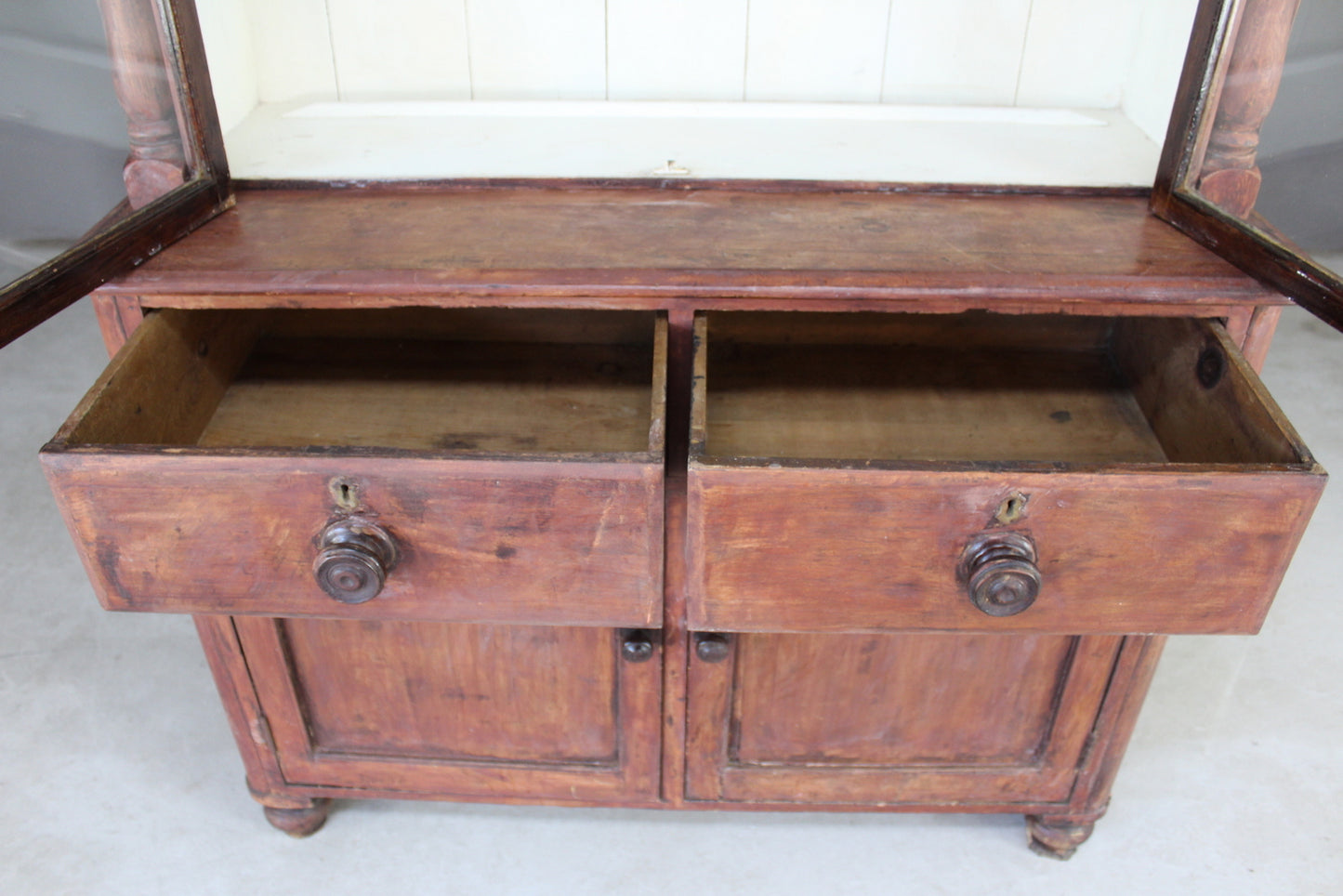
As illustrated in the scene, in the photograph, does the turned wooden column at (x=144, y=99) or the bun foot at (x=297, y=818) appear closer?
the turned wooden column at (x=144, y=99)

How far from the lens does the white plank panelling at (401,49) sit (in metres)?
1.37

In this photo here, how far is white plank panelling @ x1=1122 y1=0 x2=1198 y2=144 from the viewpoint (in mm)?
1255

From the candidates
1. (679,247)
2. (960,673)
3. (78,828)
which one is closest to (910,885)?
(960,673)

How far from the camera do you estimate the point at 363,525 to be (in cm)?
84

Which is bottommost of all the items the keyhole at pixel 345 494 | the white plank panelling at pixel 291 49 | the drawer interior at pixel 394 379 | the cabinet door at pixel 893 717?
the cabinet door at pixel 893 717

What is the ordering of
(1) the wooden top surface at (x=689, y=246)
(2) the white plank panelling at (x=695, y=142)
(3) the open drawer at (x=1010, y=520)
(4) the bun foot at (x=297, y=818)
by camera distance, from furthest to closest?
1. (4) the bun foot at (x=297, y=818)
2. (2) the white plank panelling at (x=695, y=142)
3. (1) the wooden top surface at (x=689, y=246)
4. (3) the open drawer at (x=1010, y=520)

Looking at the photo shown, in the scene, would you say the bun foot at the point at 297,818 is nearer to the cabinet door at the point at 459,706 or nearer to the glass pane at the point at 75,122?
the cabinet door at the point at 459,706

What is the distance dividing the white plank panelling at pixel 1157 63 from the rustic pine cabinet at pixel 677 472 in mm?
214

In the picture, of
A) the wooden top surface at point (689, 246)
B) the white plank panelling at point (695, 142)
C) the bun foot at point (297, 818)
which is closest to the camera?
the wooden top surface at point (689, 246)

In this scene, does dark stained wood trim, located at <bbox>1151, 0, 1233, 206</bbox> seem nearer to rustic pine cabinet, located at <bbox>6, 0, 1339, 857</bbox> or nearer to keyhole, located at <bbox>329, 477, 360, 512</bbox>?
rustic pine cabinet, located at <bbox>6, 0, 1339, 857</bbox>

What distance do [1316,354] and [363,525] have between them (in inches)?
107

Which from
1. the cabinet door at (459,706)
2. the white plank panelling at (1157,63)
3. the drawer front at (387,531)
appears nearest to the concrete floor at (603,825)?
the cabinet door at (459,706)

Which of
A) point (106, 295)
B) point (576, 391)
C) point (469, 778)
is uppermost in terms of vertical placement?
point (106, 295)

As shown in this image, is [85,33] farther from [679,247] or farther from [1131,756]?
[1131,756]
